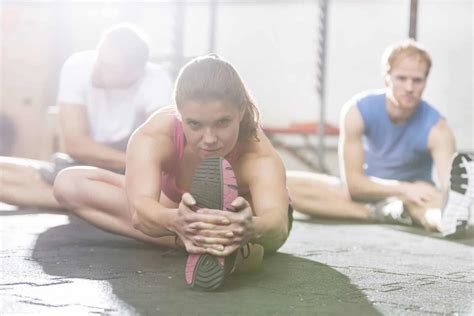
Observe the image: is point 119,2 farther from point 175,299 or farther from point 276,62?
point 175,299

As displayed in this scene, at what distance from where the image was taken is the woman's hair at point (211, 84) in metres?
1.44

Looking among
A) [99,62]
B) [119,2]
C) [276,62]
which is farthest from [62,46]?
[99,62]

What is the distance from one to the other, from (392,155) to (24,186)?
1.27m

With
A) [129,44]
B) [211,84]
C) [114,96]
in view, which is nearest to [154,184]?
[211,84]

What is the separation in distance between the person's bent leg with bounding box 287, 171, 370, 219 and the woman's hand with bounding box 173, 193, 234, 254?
5.54 feet

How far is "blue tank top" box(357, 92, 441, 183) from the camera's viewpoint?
291 centimetres

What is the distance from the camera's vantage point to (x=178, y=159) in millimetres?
1666

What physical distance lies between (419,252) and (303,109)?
2.94 metres

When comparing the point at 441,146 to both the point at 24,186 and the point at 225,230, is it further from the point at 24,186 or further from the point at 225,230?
the point at 225,230

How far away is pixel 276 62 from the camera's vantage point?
198 inches

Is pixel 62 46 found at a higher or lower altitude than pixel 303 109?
higher

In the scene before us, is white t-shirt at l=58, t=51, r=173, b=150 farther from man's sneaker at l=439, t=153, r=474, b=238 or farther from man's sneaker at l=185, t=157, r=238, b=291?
man's sneaker at l=185, t=157, r=238, b=291

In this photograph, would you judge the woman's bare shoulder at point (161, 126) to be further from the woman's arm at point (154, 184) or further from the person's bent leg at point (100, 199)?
the person's bent leg at point (100, 199)

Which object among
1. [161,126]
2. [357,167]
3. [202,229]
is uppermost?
[161,126]
